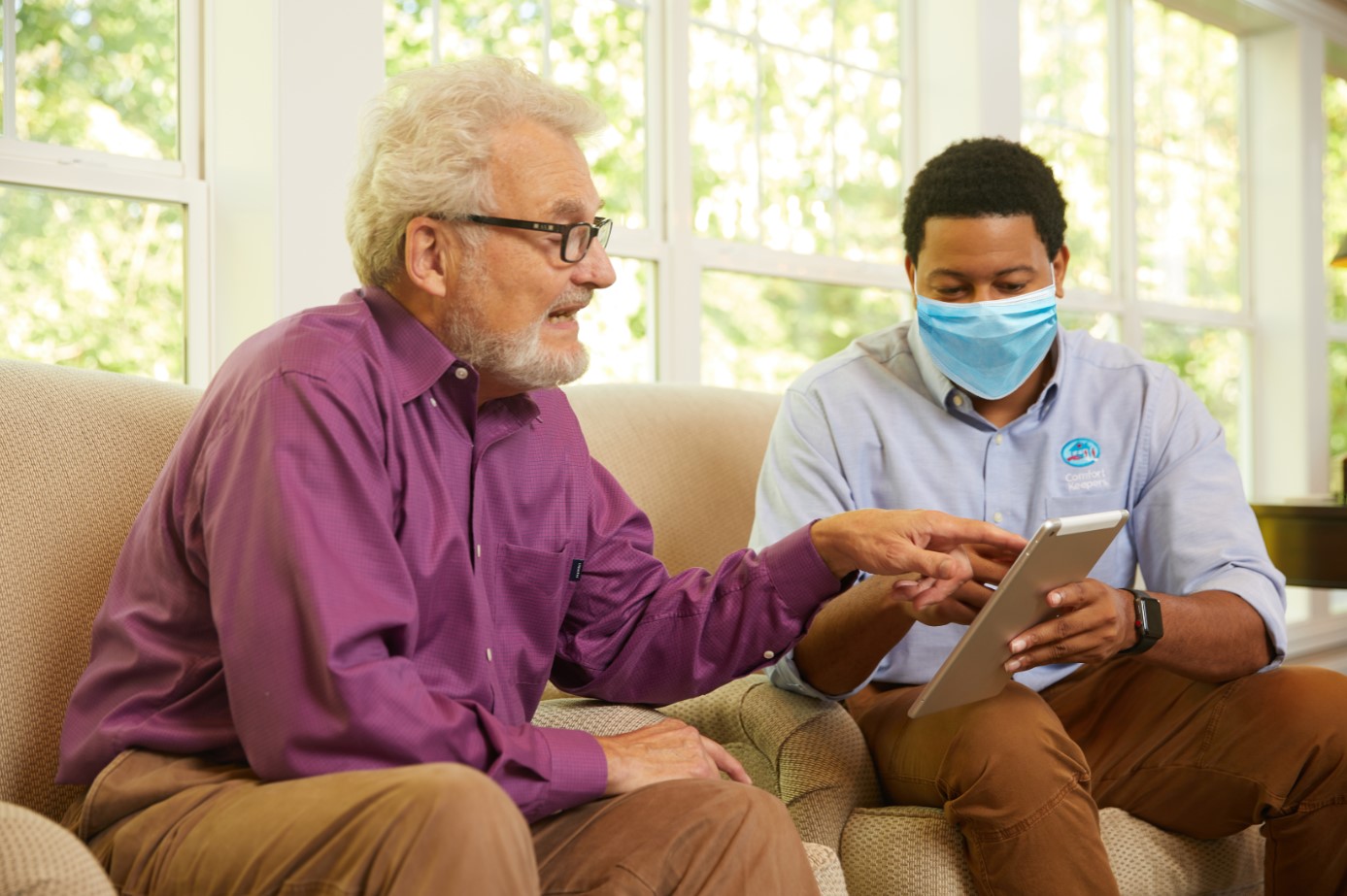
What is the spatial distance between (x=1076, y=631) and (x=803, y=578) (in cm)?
34

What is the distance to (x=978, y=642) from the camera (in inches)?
57.4

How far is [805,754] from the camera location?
1658mm

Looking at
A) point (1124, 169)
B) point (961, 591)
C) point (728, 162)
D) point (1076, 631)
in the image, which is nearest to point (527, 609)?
point (961, 591)

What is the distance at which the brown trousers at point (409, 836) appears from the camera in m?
0.99

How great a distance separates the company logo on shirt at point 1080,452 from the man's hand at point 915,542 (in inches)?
17.6

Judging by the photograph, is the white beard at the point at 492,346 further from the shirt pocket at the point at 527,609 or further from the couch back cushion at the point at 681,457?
the couch back cushion at the point at 681,457

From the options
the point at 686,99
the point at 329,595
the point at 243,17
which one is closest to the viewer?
the point at 329,595

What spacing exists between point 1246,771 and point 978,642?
51 centimetres

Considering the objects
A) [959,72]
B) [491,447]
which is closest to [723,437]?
[491,447]

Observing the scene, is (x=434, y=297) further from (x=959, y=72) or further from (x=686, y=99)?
(x=959, y=72)

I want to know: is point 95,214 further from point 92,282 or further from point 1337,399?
point 1337,399

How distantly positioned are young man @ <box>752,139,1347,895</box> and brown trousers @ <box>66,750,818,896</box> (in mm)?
426

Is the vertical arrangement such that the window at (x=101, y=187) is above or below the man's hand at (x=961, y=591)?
above

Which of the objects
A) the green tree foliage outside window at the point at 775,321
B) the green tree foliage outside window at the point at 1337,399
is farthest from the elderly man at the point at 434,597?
the green tree foliage outside window at the point at 1337,399
